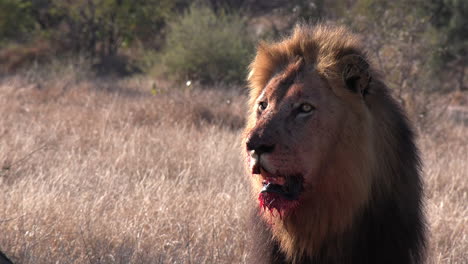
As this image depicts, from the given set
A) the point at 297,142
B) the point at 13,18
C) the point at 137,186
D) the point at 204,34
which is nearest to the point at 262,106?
the point at 297,142

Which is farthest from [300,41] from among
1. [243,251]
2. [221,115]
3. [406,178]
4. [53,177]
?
[221,115]

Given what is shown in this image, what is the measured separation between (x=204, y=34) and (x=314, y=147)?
13.6 m

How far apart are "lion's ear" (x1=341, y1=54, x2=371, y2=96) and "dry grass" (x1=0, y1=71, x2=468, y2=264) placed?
5.38ft

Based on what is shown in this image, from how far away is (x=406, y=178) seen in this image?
2.77m

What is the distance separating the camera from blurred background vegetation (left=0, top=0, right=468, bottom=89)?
10.8m

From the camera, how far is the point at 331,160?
261 centimetres

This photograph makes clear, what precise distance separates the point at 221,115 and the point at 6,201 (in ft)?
17.1

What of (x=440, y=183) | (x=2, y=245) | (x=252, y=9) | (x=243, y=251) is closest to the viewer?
(x=2, y=245)

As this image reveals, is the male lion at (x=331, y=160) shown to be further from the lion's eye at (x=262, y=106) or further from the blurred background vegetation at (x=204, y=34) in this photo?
the blurred background vegetation at (x=204, y=34)

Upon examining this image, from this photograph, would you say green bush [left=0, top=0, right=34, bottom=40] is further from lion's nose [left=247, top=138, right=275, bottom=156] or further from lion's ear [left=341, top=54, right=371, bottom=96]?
lion's nose [left=247, top=138, right=275, bottom=156]

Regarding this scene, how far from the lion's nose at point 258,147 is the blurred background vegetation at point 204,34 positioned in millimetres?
7531

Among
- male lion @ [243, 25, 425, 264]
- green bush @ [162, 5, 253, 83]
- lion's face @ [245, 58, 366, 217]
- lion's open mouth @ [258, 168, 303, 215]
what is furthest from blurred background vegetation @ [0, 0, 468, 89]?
lion's open mouth @ [258, 168, 303, 215]

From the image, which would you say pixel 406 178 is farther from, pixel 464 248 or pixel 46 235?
pixel 46 235

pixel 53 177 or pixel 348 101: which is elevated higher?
pixel 348 101
